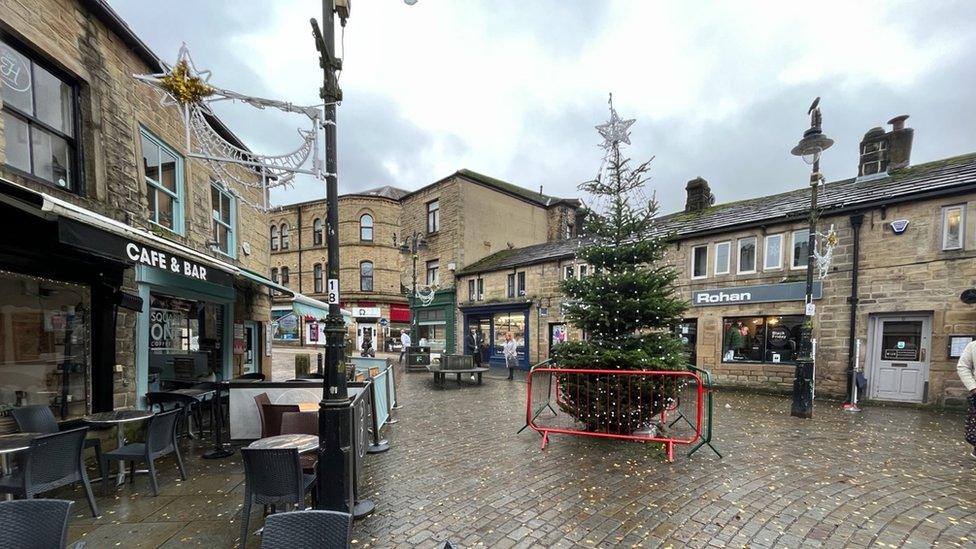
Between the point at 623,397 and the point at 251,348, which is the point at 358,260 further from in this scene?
the point at 623,397

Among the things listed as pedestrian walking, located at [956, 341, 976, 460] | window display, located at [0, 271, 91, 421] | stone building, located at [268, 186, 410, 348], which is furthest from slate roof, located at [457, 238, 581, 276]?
window display, located at [0, 271, 91, 421]

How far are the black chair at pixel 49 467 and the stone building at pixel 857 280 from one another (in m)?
8.68

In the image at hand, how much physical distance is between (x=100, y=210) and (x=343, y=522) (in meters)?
6.46

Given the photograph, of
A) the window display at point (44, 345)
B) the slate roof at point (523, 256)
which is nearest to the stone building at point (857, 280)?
the slate roof at point (523, 256)

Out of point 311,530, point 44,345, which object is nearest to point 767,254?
point 311,530

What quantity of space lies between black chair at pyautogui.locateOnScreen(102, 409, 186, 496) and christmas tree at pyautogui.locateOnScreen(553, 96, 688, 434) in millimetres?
5473

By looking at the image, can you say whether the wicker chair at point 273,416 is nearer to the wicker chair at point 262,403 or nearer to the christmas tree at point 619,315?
the wicker chair at point 262,403

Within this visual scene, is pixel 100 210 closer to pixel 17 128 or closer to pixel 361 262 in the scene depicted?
pixel 17 128

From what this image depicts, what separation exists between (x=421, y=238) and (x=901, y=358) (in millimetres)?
20374

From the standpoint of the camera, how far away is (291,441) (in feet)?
13.3

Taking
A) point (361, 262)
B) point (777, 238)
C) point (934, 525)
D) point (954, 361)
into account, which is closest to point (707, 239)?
point (777, 238)

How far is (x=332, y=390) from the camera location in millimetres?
3547

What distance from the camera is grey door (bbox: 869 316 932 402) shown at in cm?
932

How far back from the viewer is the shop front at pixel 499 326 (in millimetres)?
18219
